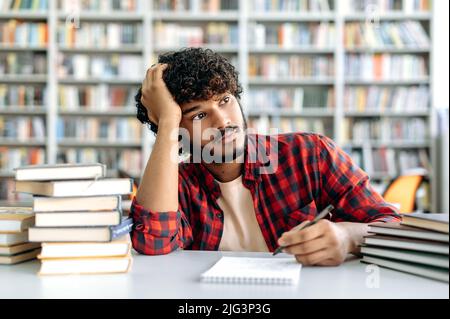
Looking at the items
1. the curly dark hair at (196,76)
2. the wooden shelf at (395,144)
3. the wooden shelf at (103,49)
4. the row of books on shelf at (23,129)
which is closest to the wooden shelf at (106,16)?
the wooden shelf at (103,49)

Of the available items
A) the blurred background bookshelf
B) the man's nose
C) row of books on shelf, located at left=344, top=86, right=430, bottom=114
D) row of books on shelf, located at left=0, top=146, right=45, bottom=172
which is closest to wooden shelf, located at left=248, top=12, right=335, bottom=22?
the blurred background bookshelf

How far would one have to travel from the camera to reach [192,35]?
4.64m

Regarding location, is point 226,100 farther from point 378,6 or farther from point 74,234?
point 378,6

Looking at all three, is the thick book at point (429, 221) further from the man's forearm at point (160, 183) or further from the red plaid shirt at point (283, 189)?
the man's forearm at point (160, 183)

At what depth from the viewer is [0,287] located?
2.78 ft

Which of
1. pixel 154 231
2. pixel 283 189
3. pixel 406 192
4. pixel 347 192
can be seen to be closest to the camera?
pixel 154 231

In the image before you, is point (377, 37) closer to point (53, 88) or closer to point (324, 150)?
point (53, 88)

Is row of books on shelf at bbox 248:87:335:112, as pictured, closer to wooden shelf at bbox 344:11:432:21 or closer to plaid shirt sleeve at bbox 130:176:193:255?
wooden shelf at bbox 344:11:432:21

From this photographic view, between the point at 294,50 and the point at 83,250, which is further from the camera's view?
the point at 294,50

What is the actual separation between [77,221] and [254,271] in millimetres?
327

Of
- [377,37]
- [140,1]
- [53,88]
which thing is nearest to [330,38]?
[377,37]

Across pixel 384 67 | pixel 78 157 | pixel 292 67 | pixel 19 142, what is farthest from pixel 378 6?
pixel 19 142

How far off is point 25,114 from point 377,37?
10.6 feet

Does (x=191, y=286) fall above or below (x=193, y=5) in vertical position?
below
